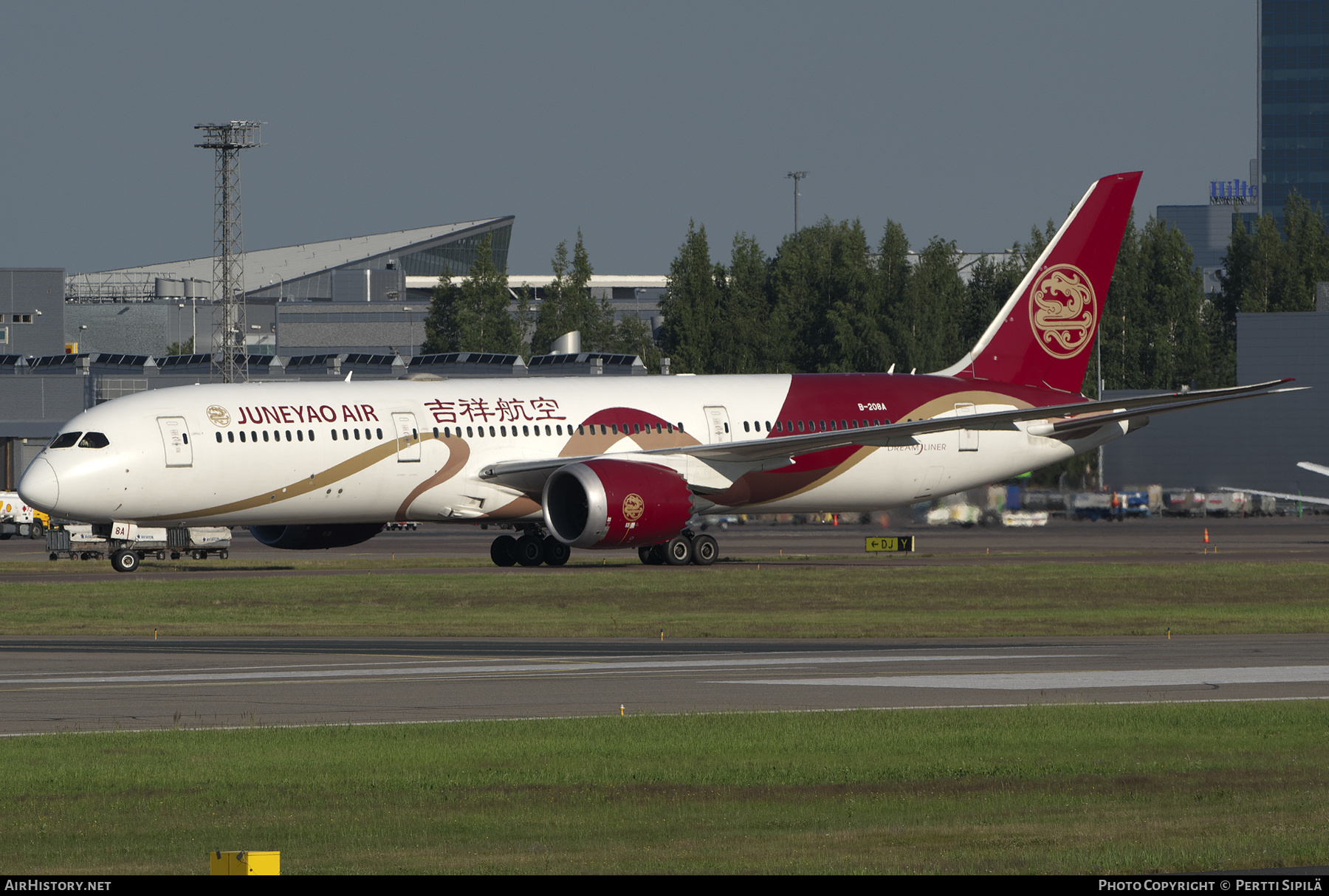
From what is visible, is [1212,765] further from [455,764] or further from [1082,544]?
[1082,544]

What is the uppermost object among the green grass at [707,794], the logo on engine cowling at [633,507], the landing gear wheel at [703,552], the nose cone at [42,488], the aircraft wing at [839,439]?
the aircraft wing at [839,439]

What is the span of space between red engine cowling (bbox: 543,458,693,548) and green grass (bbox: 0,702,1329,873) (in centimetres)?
2387

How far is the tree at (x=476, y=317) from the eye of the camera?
122750 millimetres

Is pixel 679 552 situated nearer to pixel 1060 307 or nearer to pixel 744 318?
pixel 1060 307

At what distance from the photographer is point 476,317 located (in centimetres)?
12356

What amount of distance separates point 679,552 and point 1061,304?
13.4 m

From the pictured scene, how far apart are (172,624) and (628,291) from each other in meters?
169

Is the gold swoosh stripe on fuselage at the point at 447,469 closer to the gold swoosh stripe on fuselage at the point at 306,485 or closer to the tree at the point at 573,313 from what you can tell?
the gold swoosh stripe on fuselage at the point at 306,485

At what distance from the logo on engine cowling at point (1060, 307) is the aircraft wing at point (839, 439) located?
Result: 15.6ft

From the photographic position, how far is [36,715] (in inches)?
726

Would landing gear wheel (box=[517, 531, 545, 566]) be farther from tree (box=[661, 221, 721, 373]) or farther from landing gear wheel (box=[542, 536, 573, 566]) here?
tree (box=[661, 221, 721, 373])

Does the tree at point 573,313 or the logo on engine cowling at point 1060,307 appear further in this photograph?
the tree at point 573,313

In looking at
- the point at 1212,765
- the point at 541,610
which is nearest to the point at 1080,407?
the point at 541,610

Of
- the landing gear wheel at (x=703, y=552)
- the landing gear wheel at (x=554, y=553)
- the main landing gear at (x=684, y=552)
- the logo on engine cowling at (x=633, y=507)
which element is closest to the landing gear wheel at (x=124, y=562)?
the landing gear wheel at (x=554, y=553)
